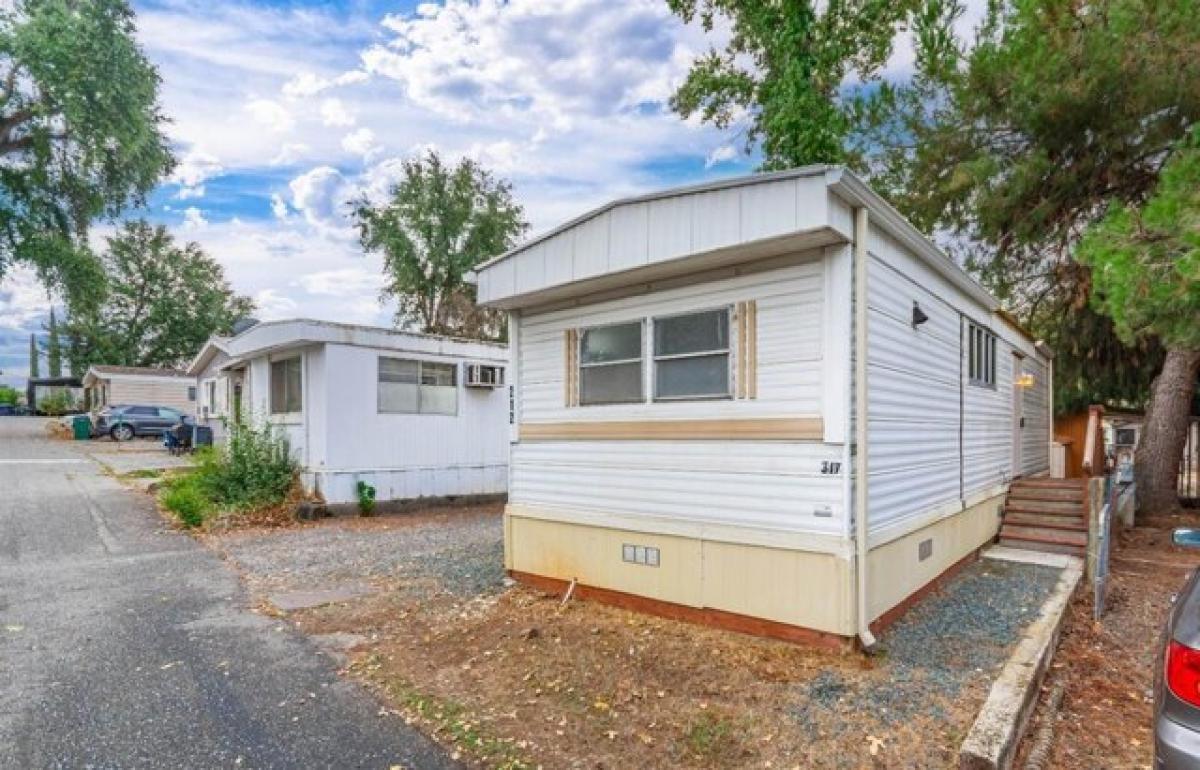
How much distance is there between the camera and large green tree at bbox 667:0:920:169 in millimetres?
10711

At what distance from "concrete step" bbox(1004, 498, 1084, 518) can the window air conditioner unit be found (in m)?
8.79

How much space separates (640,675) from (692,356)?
7.96 feet

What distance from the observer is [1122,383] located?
44.8 ft

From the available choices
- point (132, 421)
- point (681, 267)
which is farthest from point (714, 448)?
point (132, 421)

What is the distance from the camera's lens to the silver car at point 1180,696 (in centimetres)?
210

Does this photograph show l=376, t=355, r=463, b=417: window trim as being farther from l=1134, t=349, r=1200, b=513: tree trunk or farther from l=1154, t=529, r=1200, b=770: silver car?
l=1134, t=349, r=1200, b=513: tree trunk

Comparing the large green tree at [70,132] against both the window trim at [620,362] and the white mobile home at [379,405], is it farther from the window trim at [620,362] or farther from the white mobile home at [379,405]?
the window trim at [620,362]

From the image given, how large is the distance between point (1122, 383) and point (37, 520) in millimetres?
20074

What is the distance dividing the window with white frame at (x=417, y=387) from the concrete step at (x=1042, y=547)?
9110 millimetres

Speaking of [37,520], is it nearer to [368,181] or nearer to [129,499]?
[129,499]

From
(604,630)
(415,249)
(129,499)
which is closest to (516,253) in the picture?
(604,630)

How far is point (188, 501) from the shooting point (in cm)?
1012

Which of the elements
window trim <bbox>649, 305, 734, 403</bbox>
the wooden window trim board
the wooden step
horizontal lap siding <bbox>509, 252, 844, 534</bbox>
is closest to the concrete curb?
horizontal lap siding <bbox>509, 252, 844, 534</bbox>

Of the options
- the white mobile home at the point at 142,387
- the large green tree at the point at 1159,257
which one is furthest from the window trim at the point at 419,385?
the white mobile home at the point at 142,387
